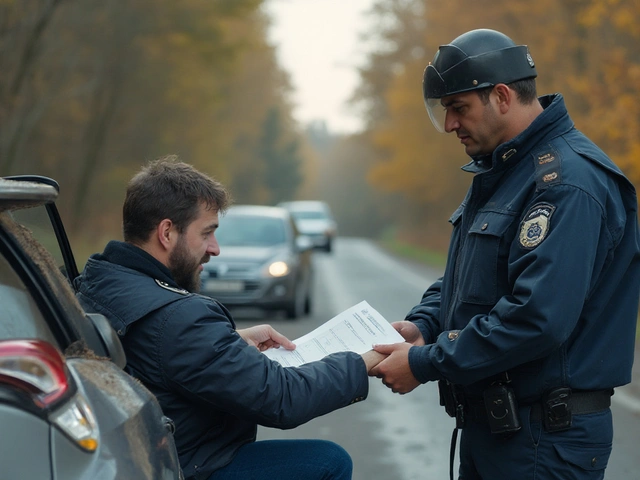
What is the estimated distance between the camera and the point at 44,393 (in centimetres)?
204

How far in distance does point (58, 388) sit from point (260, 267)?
1202 cm

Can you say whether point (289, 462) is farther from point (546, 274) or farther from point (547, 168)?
point (547, 168)

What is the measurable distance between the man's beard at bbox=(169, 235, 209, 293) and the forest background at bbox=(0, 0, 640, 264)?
475 inches

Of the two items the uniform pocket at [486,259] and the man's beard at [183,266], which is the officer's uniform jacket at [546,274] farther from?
the man's beard at [183,266]

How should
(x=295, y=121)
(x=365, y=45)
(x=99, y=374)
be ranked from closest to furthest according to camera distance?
(x=99, y=374) < (x=365, y=45) < (x=295, y=121)

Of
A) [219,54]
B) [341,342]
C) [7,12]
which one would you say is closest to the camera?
[341,342]

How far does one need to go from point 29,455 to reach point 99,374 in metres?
0.36

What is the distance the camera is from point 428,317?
12.3 feet

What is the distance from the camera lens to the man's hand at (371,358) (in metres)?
3.42

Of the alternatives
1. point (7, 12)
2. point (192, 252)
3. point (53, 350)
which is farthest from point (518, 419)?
point (7, 12)

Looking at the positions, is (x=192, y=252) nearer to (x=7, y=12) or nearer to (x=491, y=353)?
(x=491, y=353)

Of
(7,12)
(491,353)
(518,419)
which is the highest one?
(7,12)

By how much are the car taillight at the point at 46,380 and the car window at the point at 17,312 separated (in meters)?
0.15

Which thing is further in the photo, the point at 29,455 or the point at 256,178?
the point at 256,178
